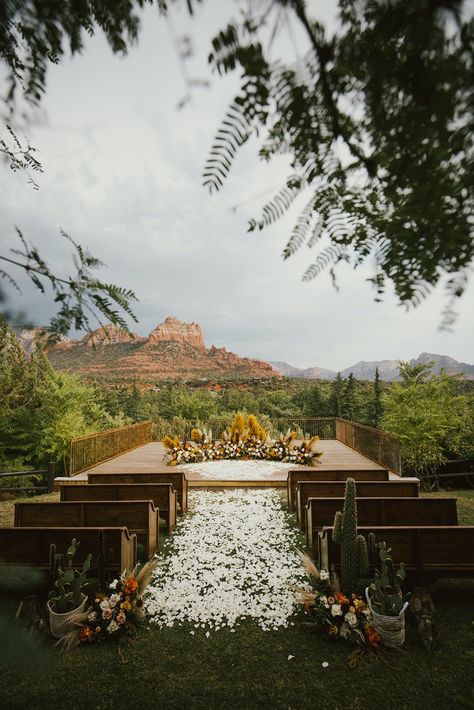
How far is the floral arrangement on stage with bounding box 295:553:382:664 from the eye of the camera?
3359mm

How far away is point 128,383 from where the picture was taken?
41844mm

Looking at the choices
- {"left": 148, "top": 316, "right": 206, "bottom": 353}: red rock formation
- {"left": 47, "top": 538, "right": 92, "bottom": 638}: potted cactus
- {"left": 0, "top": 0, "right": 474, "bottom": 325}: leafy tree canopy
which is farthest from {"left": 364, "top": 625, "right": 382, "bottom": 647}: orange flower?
{"left": 148, "top": 316, "right": 206, "bottom": 353}: red rock formation

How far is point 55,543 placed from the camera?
414cm

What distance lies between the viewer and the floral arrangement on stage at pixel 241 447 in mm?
10992

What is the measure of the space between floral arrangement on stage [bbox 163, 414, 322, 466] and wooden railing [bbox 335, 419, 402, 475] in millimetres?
1415

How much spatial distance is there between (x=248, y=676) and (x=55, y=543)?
2375 mm

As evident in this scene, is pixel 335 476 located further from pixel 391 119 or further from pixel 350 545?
pixel 391 119

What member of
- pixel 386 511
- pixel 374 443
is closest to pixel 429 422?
pixel 374 443

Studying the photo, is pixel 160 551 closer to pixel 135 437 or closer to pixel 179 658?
pixel 179 658

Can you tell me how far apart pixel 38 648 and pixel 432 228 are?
1024mm

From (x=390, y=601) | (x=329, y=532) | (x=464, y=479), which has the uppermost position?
(x=329, y=532)

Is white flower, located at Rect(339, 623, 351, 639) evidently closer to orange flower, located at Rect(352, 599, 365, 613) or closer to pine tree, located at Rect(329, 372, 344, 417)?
orange flower, located at Rect(352, 599, 365, 613)

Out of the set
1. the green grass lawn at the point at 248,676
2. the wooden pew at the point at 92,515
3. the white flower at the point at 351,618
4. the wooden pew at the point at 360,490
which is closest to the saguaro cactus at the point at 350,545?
the white flower at the point at 351,618

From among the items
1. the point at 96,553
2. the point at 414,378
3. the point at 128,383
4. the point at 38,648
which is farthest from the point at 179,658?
the point at 128,383
